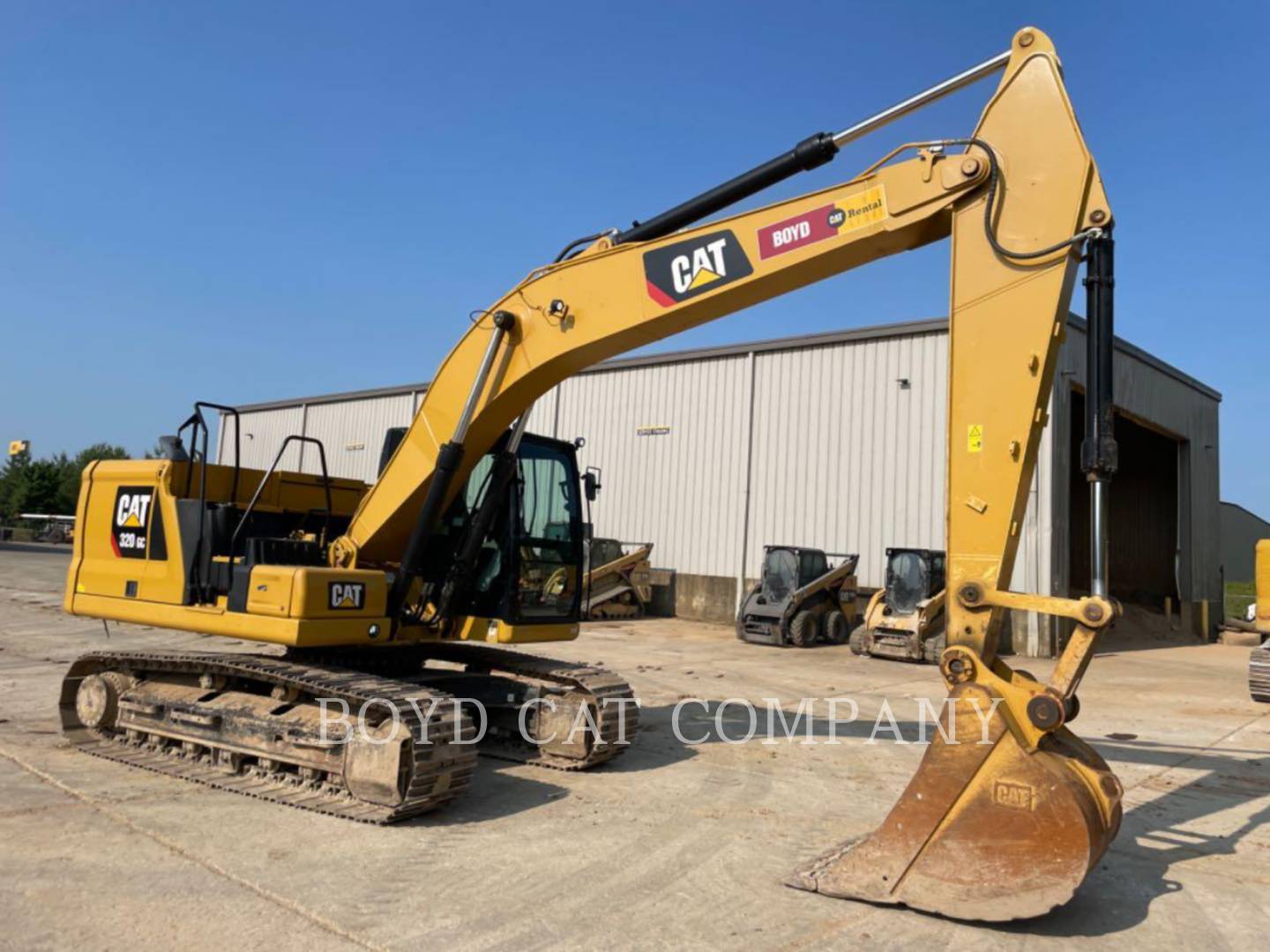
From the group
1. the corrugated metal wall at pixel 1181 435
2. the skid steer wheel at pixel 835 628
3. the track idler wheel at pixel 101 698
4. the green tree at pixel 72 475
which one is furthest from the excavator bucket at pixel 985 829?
the green tree at pixel 72 475

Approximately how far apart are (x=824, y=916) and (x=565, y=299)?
4.09 m

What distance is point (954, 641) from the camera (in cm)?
469

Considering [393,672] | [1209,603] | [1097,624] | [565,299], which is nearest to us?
[1097,624]

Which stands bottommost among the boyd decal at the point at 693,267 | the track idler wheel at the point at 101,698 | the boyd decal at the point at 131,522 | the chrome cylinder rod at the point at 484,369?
the track idler wheel at the point at 101,698

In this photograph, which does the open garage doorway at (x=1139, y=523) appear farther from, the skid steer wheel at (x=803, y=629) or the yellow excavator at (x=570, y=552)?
the yellow excavator at (x=570, y=552)

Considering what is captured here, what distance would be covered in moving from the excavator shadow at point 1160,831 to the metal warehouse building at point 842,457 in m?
10.0

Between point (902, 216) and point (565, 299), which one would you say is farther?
point (565, 299)

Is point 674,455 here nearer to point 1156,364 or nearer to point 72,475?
point 1156,364

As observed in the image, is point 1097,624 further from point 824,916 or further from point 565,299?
point 565,299

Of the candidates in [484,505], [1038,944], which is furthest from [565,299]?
[1038,944]

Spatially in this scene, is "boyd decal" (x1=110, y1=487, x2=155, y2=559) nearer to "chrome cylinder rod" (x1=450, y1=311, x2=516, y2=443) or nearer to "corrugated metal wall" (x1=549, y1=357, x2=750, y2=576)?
"chrome cylinder rod" (x1=450, y1=311, x2=516, y2=443)

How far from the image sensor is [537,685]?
25.3ft

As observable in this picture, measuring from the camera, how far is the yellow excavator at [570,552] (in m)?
4.48

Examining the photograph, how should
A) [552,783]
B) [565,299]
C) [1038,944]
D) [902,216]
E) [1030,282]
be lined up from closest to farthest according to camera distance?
[1038,944] < [1030,282] < [902,216] < [565,299] < [552,783]
